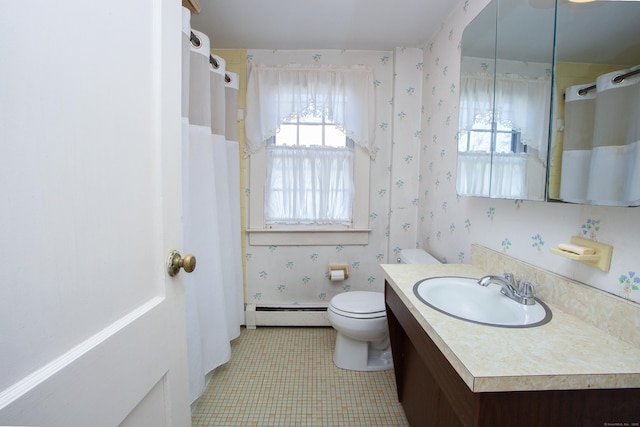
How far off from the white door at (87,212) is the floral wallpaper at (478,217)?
4.09 feet

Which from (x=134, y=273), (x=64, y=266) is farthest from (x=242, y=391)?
(x=64, y=266)

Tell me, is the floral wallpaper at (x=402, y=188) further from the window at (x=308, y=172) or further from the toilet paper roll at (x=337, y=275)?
the window at (x=308, y=172)

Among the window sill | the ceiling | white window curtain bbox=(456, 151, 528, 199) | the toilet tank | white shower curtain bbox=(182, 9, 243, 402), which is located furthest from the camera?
the window sill

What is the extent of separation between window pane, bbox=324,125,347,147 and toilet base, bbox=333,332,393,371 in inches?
55.7

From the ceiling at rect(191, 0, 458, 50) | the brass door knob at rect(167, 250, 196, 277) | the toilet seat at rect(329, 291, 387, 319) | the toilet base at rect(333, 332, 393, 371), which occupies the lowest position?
the toilet base at rect(333, 332, 393, 371)

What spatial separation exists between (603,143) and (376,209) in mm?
1641

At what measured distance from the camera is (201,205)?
5.27 ft

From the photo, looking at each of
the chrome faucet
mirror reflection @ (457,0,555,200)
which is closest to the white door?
the chrome faucet

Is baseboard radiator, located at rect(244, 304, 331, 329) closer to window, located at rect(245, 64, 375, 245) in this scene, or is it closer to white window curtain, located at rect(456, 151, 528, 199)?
window, located at rect(245, 64, 375, 245)

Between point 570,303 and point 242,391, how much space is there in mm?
1643

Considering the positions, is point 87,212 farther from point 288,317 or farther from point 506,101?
point 288,317

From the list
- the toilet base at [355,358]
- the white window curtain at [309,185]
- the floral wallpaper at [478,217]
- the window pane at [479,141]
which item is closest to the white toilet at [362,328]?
the toilet base at [355,358]

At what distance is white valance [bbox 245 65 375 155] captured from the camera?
7.38 ft

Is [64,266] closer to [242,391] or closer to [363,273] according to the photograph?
[242,391]
